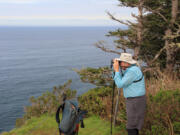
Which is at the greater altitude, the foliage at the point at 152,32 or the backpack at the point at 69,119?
the foliage at the point at 152,32

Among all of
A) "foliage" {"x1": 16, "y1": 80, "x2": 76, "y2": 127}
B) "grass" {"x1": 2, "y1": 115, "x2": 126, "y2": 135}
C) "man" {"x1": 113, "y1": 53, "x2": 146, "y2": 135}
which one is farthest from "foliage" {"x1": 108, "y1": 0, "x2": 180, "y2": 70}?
"man" {"x1": 113, "y1": 53, "x2": 146, "y2": 135}

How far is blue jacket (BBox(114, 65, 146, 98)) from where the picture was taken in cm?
414

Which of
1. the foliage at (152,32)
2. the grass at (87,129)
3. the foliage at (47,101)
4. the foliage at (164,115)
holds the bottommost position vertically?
the foliage at (47,101)

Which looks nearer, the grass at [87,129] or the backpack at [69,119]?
the backpack at [69,119]

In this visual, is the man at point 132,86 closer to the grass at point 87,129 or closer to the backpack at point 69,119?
the backpack at point 69,119

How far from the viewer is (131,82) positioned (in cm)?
420

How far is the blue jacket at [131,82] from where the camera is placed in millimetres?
4137

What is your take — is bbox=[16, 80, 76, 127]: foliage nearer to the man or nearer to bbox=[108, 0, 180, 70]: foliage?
bbox=[108, 0, 180, 70]: foliage

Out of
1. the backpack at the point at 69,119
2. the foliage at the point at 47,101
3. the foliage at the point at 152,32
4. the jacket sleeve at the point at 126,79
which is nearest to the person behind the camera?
the jacket sleeve at the point at 126,79

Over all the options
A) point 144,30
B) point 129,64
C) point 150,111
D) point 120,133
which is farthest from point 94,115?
point 144,30

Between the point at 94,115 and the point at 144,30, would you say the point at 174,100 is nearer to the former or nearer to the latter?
the point at 94,115

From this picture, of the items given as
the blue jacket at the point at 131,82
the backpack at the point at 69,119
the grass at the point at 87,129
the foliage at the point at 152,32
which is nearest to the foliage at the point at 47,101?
the grass at the point at 87,129

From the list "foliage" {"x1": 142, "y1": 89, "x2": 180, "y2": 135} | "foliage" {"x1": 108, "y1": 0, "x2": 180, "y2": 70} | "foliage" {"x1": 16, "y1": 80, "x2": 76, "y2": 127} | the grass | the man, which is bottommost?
"foliage" {"x1": 16, "y1": 80, "x2": 76, "y2": 127}

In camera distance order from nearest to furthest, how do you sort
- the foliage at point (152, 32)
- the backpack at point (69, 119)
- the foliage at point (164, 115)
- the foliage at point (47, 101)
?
the backpack at point (69, 119) → the foliage at point (164, 115) → the foliage at point (47, 101) → the foliage at point (152, 32)
